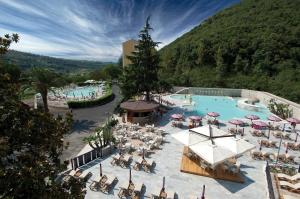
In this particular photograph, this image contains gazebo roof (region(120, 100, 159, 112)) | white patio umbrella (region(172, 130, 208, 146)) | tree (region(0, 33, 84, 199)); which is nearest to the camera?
tree (region(0, 33, 84, 199))

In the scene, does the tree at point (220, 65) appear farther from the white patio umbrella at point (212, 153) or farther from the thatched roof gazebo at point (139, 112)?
the white patio umbrella at point (212, 153)

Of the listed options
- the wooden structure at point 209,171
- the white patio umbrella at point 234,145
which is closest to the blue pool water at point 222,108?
the white patio umbrella at point 234,145

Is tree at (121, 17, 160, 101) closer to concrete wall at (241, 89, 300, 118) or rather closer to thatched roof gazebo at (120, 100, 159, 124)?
thatched roof gazebo at (120, 100, 159, 124)

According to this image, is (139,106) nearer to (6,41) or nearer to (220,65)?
(6,41)

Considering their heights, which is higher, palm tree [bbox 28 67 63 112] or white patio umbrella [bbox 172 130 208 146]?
palm tree [bbox 28 67 63 112]

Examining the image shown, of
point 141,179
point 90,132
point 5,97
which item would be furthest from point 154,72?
point 5,97

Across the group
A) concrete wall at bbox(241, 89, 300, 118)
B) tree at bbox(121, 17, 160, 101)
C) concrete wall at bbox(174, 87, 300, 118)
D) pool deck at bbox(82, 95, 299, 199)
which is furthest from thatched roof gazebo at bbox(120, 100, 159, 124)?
concrete wall at bbox(174, 87, 300, 118)
